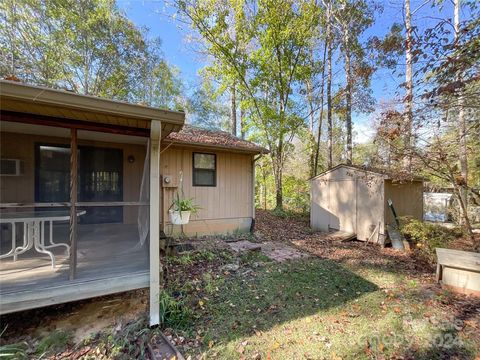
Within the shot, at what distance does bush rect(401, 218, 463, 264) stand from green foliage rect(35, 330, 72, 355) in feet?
22.3

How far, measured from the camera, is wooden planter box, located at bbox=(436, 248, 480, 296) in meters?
3.73

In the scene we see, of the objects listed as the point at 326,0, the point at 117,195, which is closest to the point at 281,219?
the point at 117,195

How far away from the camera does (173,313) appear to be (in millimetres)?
3133

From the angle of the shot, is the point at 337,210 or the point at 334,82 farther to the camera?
the point at 334,82

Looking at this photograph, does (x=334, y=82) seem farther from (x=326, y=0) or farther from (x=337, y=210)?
(x=337, y=210)

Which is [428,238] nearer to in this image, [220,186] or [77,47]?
[220,186]

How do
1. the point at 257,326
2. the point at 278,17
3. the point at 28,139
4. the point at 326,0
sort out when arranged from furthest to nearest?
1. the point at 326,0
2. the point at 278,17
3. the point at 28,139
4. the point at 257,326

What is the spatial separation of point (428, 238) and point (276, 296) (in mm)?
4884

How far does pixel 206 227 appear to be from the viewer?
663 cm

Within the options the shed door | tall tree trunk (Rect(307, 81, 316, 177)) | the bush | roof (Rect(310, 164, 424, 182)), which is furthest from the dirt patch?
tall tree trunk (Rect(307, 81, 316, 177))

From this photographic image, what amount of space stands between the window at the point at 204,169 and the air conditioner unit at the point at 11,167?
3.80 metres

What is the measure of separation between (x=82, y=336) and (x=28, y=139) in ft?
15.6

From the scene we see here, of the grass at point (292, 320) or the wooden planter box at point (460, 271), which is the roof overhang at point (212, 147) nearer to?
the grass at point (292, 320)

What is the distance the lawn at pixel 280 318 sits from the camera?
100 inches
